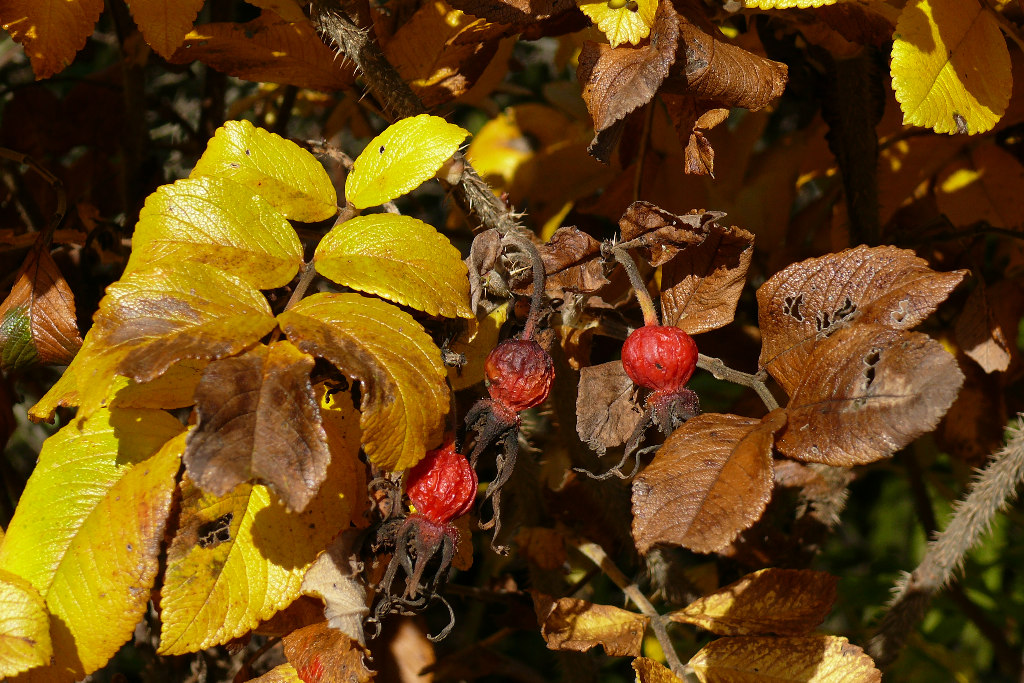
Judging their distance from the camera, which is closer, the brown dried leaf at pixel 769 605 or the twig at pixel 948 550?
the brown dried leaf at pixel 769 605

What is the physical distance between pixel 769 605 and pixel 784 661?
0.05m

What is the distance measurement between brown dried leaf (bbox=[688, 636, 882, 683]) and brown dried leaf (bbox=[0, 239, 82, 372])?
25.1 inches

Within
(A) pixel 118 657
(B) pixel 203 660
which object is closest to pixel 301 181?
(B) pixel 203 660

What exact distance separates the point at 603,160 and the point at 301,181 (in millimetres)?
256

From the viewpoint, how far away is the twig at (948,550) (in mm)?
1080

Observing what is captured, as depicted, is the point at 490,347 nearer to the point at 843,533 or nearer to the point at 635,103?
the point at 635,103

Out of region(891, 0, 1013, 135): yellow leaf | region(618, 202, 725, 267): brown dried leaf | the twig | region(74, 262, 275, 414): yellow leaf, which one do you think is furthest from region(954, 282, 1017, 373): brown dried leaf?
region(74, 262, 275, 414): yellow leaf

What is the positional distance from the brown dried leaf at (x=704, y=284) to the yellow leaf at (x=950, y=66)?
0.18 meters

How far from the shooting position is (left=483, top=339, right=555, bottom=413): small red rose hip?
713 millimetres

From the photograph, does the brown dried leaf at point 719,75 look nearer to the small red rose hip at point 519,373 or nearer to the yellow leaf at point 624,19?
the yellow leaf at point 624,19

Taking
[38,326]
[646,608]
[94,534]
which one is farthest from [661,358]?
[38,326]

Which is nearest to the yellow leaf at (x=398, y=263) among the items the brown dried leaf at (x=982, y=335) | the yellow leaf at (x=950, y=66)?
the yellow leaf at (x=950, y=66)

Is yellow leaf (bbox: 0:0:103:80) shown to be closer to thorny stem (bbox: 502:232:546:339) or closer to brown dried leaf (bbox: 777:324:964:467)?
thorny stem (bbox: 502:232:546:339)

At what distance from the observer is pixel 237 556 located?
0.73 meters
